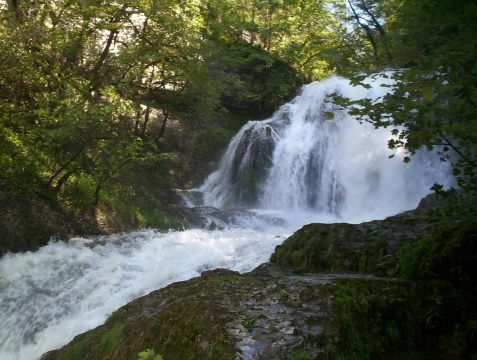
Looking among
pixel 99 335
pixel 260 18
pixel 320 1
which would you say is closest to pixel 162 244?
pixel 99 335

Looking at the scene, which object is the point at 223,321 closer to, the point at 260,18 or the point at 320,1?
the point at 260,18

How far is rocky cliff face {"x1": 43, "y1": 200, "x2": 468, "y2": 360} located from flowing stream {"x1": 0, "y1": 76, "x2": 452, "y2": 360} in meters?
1.61

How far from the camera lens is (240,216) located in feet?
42.1

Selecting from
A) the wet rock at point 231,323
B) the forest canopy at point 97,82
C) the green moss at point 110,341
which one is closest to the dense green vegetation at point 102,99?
the forest canopy at point 97,82

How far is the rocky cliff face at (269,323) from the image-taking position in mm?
2826

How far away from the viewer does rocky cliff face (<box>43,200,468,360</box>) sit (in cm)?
283

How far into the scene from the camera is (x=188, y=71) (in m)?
12.7

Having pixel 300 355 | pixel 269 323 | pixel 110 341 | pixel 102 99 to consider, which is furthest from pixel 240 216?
pixel 300 355

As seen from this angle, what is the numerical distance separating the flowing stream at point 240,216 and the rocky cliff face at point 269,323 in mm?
1609

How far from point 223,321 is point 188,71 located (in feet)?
35.0

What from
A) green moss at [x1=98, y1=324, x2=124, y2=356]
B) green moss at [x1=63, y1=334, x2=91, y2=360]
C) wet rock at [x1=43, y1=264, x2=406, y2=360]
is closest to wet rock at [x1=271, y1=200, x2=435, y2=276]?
wet rock at [x1=43, y1=264, x2=406, y2=360]

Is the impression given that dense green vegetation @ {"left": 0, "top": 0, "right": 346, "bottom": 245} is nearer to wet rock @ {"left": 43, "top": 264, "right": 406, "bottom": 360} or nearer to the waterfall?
the waterfall

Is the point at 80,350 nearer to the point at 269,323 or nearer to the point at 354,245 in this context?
the point at 269,323

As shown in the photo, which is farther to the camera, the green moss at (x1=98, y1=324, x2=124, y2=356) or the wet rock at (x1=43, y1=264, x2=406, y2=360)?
the green moss at (x1=98, y1=324, x2=124, y2=356)
